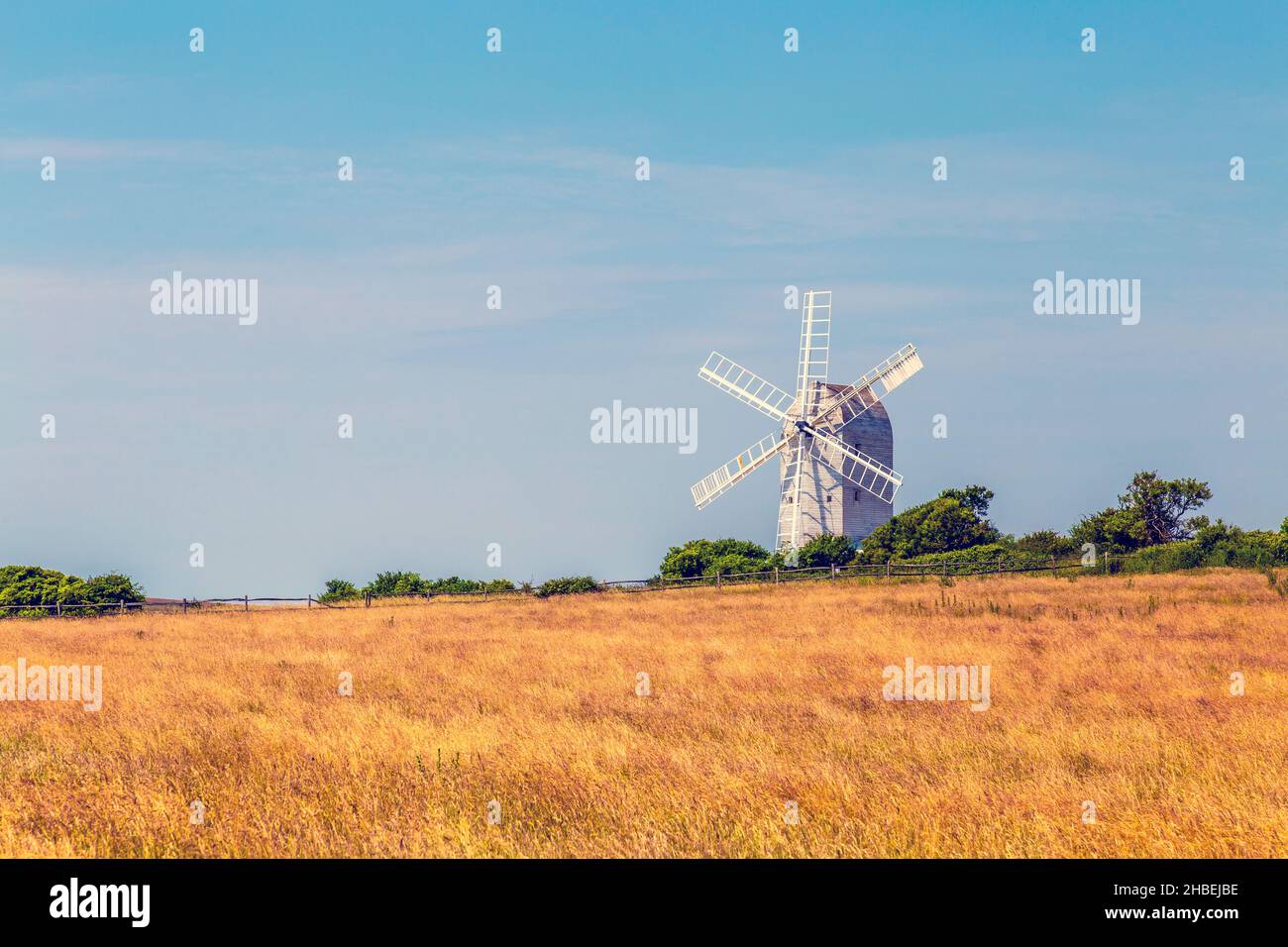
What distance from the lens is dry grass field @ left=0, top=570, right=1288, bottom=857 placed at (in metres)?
8.92

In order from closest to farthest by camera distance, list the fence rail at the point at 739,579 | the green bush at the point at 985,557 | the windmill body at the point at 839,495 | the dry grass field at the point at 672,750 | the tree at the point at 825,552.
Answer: the dry grass field at the point at 672,750, the fence rail at the point at 739,579, the green bush at the point at 985,557, the tree at the point at 825,552, the windmill body at the point at 839,495

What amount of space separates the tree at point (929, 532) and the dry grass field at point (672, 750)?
31936 mm

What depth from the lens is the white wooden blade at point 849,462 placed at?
60219 millimetres

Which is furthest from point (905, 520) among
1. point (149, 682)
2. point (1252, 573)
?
point (149, 682)

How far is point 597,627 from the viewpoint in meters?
29.0

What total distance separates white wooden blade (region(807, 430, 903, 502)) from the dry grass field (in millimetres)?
35707

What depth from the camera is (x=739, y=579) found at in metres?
50.7

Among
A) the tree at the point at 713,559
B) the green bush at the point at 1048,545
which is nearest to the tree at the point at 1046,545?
the green bush at the point at 1048,545

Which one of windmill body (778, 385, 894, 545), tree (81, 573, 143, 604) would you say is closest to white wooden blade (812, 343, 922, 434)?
windmill body (778, 385, 894, 545)

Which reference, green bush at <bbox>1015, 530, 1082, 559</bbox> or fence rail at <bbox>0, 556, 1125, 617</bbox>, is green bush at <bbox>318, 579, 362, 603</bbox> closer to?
fence rail at <bbox>0, 556, 1125, 617</bbox>

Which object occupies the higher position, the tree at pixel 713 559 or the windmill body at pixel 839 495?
the windmill body at pixel 839 495

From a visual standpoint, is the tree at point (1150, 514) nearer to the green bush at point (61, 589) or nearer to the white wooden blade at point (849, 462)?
the white wooden blade at point (849, 462)

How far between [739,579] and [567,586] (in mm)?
7597
